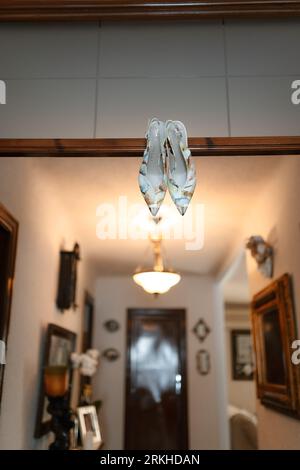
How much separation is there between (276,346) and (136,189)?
1.12 m

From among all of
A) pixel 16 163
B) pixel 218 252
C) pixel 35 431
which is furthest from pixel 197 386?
pixel 16 163

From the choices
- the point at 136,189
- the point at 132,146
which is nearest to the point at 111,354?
the point at 136,189

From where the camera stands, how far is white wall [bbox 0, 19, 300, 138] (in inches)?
51.3

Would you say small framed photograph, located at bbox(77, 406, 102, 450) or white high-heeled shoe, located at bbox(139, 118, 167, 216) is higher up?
white high-heeled shoe, located at bbox(139, 118, 167, 216)

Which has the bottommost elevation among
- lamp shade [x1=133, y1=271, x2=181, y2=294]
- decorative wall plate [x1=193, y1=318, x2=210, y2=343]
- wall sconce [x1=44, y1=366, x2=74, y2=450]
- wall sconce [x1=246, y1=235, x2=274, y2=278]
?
wall sconce [x1=44, y1=366, x2=74, y2=450]

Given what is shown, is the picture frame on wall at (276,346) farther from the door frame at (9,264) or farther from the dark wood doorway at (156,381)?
the dark wood doorway at (156,381)

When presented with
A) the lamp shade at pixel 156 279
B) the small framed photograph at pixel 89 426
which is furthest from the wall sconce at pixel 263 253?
the small framed photograph at pixel 89 426

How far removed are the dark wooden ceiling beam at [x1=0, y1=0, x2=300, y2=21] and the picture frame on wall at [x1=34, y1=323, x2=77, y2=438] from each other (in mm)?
1736

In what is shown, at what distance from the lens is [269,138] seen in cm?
126

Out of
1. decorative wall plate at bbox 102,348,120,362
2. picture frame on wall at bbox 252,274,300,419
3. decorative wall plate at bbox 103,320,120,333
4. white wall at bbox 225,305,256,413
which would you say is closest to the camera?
picture frame on wall at bbox 252,274,300,419

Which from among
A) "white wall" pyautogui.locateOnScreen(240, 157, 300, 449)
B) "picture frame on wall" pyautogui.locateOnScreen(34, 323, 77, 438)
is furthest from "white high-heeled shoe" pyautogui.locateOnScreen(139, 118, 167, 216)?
"picture frame on wall" pyautogui.locateOnScreen(34, 323, 77, 438)

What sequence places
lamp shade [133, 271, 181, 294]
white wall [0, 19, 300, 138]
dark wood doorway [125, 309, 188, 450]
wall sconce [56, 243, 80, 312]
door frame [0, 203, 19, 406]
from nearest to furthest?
white wall [0, 19, 300, 138], door frame [0, 203, 19, 406], lamp shade [133, 271, 181, 294], wall sconce [56, 243, 80, 312], dark wood doorway [125, 309, 188, 450]

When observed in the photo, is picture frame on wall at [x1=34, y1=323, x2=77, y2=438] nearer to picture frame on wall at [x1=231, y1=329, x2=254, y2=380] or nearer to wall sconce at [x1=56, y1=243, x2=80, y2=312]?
wall sconce at [x1=56, y1=243, x2=80, y2=312]

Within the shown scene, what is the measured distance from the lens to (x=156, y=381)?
16.5 feet
